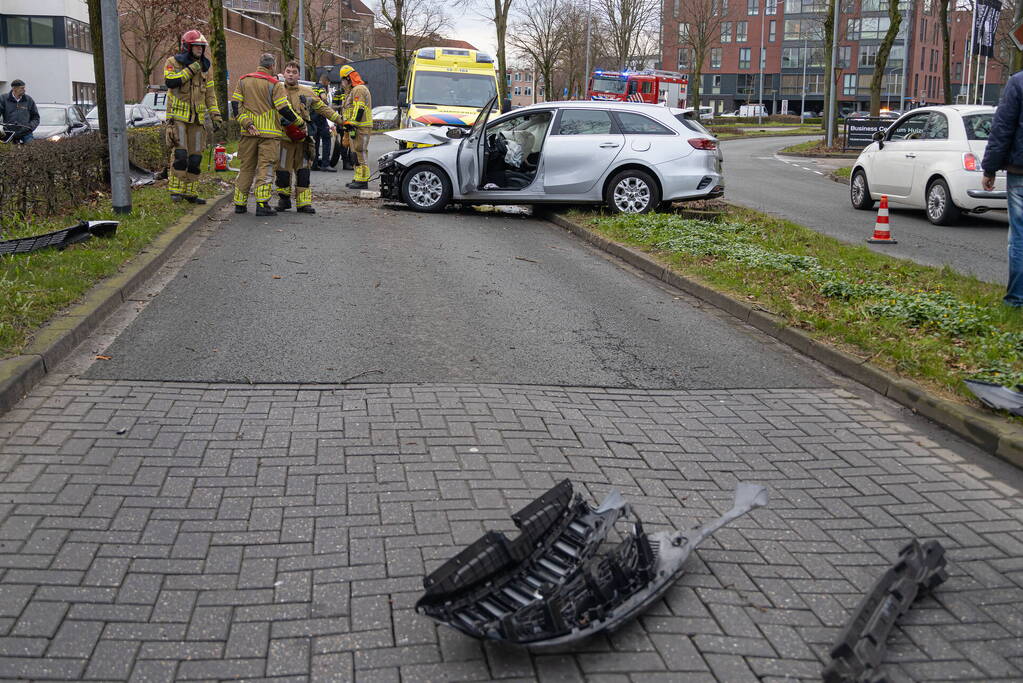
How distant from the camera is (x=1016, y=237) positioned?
25.7 ft

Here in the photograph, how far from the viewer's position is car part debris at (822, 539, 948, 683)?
10.1ft

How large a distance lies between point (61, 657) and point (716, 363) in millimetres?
4896

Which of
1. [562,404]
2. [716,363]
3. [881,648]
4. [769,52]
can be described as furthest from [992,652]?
[769,52]

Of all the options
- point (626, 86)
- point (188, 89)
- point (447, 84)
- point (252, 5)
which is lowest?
point (188, 89)

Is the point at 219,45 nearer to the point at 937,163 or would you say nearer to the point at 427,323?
the point at 937,163

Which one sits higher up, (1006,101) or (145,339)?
(1006,101)

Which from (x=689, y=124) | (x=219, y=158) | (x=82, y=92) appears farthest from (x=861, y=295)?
(x=82, y=92)

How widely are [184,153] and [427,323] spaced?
6968 millimetres

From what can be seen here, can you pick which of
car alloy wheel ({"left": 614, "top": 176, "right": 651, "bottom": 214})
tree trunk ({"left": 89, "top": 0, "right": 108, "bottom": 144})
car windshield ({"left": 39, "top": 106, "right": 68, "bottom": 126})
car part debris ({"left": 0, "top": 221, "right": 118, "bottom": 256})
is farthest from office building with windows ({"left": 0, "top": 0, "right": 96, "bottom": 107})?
car part debris ({"left": 0, "top": 221, "right": 118, "bottom": 256})

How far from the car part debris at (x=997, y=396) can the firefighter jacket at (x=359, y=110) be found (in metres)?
14.1

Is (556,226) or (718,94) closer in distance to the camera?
(556,226)

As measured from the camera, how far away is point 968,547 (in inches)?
165

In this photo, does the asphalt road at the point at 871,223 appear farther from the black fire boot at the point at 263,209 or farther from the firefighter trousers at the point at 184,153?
the firefighter trousers at the point at 184,153

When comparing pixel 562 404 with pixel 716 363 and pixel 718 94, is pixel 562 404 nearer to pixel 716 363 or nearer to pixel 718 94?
pixel 716 363
